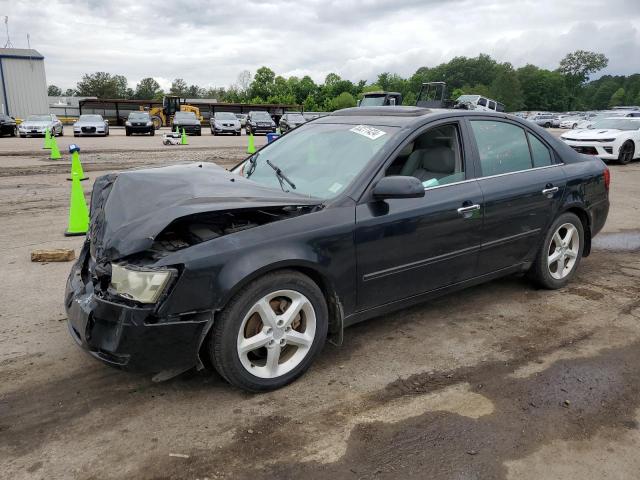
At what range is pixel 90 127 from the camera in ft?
87.2

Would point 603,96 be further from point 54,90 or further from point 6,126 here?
point 6,126

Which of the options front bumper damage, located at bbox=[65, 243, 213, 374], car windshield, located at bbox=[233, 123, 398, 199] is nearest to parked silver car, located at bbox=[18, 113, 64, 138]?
car windshield, located at bbox=[233, 123, 398, 199]

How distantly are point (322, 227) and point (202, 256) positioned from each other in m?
0.74

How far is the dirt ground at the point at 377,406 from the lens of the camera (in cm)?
239

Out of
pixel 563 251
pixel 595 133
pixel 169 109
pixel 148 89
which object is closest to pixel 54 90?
pixel 148 89

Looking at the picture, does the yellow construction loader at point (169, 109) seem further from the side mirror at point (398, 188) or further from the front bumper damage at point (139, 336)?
the front bumper damage at point (139, 336)

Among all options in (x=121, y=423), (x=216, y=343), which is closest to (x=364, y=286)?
(x=216, y=343)

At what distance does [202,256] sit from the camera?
2.64m

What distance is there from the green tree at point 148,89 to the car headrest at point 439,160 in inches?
4590

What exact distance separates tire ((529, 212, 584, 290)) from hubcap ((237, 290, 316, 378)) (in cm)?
240

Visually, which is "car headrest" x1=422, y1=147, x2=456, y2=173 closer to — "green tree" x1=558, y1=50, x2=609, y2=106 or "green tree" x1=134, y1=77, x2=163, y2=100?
"green tree" x1=134, y1=77, x2=163, y2=100

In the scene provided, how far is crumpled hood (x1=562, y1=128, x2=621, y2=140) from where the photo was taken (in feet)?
49.5

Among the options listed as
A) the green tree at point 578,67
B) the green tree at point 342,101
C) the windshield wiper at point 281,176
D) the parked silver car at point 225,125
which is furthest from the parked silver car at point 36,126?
the green tree at point 578,67

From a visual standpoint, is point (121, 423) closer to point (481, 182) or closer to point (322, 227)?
point (322, 227)
